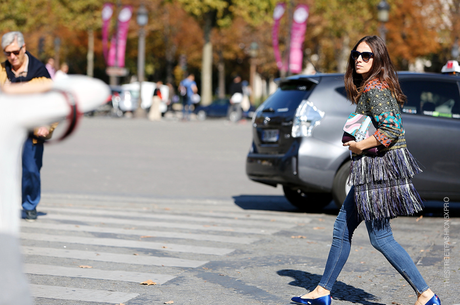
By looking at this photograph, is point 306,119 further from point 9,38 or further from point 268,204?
point 9,38

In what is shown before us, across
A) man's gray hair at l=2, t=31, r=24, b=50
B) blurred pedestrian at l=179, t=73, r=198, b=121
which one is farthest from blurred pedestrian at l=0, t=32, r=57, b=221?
blurred pedestrian at l=179, t=73, r=198, b=121

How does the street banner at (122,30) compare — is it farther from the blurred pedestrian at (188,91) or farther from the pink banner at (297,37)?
the pink banner at (297,37)

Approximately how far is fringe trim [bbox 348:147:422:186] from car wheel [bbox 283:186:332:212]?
4.97m

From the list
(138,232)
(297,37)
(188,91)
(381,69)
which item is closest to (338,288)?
(381,69)

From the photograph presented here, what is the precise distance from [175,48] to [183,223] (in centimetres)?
5417

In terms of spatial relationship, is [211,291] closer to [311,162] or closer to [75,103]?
[75,103]

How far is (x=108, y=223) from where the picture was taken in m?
7.95

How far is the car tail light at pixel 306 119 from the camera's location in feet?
27.2

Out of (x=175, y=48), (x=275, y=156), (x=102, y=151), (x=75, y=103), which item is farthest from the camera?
(x=175, y=48)

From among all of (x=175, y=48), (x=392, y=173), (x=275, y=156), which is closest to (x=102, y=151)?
(x=275, y=156)

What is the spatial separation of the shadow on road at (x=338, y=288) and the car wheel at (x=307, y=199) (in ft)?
12.2

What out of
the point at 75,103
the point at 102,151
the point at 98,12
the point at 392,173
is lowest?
the point at 102,151

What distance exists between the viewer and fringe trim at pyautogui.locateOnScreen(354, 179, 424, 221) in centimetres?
445

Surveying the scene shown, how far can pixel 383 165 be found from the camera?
444 cm
